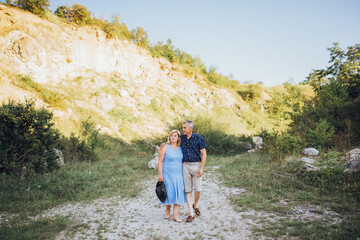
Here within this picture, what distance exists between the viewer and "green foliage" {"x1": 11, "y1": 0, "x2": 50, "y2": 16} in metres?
14.5

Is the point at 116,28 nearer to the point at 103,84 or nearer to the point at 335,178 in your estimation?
the point at 103,84

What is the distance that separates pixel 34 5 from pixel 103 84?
726cm

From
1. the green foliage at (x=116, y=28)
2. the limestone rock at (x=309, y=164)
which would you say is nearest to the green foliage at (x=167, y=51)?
the green foliage at (x=116, y=28)

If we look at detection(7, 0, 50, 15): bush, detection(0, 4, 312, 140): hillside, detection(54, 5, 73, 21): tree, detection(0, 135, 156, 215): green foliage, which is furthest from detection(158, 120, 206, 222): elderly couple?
detection(54, 5, 73, 21): tree

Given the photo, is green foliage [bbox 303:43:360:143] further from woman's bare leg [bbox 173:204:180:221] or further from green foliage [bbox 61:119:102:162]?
green foliage [bbox 61:119:102:162]

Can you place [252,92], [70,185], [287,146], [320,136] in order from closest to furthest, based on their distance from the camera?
[70,185], [287,146], [320,136], [252,92]

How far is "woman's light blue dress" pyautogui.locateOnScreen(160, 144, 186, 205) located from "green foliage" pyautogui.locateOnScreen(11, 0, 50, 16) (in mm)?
17391

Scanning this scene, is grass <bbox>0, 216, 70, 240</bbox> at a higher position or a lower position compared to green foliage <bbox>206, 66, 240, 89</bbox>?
lower

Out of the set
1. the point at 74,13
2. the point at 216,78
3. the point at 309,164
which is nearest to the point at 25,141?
the point at 309,164

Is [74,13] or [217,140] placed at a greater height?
[74,13]

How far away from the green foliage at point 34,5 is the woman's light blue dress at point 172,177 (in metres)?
17.4

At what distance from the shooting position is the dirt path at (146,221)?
3.62m

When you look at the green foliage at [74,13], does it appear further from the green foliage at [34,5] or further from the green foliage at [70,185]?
the green foliage at [70,185]

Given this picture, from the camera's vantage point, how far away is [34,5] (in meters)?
14.8
